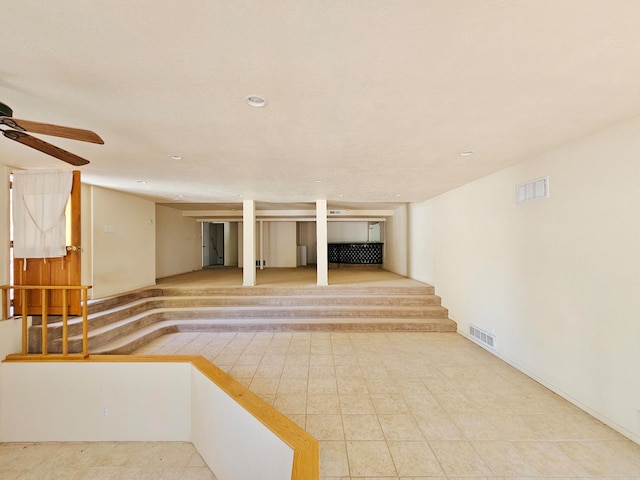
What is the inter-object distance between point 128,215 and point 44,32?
5019 mm

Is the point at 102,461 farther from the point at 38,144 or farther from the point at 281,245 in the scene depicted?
the point at 281,245

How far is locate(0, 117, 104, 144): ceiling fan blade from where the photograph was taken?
1.63 m

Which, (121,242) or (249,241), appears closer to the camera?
(121,242)

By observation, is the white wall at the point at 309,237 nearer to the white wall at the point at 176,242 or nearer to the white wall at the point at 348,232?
the white wall at the point at 348,232

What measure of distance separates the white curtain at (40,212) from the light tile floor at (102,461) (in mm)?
2017

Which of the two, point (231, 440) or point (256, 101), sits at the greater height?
point (256, 101)

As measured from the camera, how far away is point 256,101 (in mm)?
1887

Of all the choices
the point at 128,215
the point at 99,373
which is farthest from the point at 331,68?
the point at 128,215

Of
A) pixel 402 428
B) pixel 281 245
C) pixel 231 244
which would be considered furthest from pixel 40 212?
pixel 231 244

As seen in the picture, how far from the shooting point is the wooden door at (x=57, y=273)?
121 inches

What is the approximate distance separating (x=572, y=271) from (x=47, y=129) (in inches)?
176

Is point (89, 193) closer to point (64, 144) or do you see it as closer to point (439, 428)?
point (64, 144)

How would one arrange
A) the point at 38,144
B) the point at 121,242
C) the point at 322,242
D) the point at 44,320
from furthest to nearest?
the point at 322,242 < the point at 121,242 < the point at 44,320 < the point at 38,144

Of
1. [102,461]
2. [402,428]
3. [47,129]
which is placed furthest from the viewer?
[102,461]
